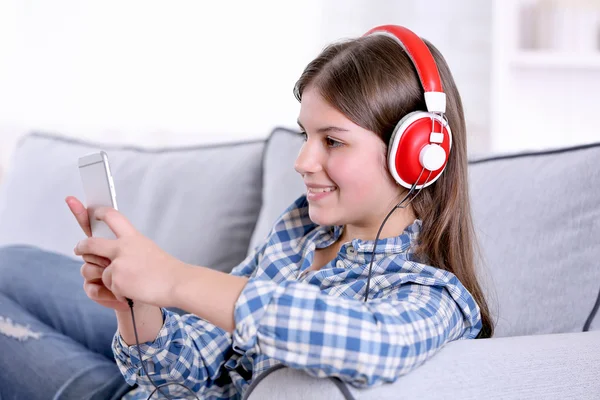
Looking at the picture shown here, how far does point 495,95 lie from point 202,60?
1.05 m

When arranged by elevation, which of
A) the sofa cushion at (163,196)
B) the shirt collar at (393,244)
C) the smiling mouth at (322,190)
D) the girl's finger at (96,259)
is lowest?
the sofa cushion at (163,196)

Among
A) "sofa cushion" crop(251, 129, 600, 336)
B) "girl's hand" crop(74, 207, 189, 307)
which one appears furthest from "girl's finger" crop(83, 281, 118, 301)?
"sofa cushion" crop(251, 129, 600, 336)

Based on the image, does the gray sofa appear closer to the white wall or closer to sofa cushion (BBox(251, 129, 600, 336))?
sofa cushion (BBox(251, 129, 600, 336))

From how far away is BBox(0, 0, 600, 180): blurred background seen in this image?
7.92 ft

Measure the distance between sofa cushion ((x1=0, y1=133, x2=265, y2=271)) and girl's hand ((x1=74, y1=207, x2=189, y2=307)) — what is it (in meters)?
0.69

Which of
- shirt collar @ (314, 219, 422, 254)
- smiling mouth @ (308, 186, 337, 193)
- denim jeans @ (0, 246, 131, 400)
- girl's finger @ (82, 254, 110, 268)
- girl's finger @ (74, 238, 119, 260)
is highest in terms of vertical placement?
girl's finger @ (74, 238, 119, 260)

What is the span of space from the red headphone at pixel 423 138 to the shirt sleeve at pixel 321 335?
252 mm

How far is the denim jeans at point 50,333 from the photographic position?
109 centimetres

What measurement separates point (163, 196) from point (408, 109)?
2.60ft

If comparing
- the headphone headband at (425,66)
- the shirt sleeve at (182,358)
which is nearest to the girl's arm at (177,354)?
the shirt sleeve at (182,358)

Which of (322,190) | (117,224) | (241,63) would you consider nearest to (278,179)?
(322,190)

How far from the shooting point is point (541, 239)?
1.11 meters

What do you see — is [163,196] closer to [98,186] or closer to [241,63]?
[98,186]

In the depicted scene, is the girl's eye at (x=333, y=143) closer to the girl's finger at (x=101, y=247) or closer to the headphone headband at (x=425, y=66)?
the headphone headband at (x=425, y=66)
